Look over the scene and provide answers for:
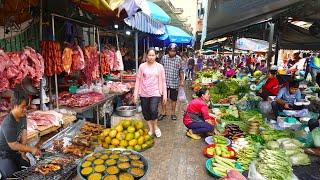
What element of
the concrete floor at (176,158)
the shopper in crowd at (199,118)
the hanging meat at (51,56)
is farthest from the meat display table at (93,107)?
the shopper in crowd at (199,118)

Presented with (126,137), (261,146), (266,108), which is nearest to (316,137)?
(261,146)

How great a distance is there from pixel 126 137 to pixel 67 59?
6.96ft

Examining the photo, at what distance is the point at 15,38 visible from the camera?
629 centimetres

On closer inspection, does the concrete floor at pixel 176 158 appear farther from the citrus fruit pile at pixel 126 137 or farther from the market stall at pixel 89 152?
the market stall at pixel 89 152

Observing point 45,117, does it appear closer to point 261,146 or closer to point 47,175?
point 47,175

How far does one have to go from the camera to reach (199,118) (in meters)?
7.31

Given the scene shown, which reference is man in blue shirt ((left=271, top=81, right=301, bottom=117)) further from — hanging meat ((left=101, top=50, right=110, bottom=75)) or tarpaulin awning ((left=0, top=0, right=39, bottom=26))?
tarpaulin awning ((left=0, top=0, right=39, bottom=26))

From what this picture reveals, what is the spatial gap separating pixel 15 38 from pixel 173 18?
15.6m

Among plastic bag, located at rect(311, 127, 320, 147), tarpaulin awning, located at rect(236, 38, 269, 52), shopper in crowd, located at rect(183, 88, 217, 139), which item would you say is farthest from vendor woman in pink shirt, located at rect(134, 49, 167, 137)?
tarpaulin awning, located at rect(236, 38, 269, 52)

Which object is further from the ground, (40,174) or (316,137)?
(316,137)

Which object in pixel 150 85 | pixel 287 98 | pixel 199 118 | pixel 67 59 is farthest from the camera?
pixel 287 98

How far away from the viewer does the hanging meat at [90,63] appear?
736 cm

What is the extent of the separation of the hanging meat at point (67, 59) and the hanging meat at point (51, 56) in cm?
16

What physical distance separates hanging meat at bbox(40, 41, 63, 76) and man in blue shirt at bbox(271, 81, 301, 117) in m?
5.87
